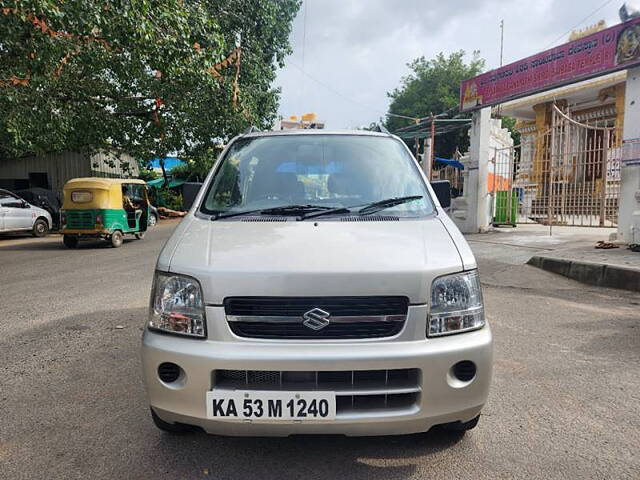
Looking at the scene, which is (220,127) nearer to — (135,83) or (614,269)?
(135,83)

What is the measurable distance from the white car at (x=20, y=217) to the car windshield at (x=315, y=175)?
13.0m

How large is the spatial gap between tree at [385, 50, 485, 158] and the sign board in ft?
68.2

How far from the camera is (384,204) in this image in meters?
2.91

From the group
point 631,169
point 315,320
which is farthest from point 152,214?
point 315,320

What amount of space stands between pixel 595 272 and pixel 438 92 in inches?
1142

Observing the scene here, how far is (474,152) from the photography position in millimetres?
12883

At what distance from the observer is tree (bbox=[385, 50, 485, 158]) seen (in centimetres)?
3341

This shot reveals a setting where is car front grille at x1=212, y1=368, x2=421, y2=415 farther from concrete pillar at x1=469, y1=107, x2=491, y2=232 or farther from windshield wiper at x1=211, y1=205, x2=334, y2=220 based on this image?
concrete pillar at x1=469, y1=107, x2=491, y2=232

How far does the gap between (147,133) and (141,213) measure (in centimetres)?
536

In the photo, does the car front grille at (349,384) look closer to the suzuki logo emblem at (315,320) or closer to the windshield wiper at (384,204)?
the suzuki logo emblem at (315,320)

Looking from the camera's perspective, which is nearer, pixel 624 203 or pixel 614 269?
pixel 614 269

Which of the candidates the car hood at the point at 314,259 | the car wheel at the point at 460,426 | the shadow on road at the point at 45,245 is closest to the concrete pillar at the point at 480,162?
the shadow on road at the point at 45,245

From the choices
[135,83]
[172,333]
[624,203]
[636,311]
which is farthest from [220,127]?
[172,333]

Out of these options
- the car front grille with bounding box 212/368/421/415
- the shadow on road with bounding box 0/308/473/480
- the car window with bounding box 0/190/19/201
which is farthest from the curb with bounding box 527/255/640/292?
the car window with bounding box 0/190/19/201
